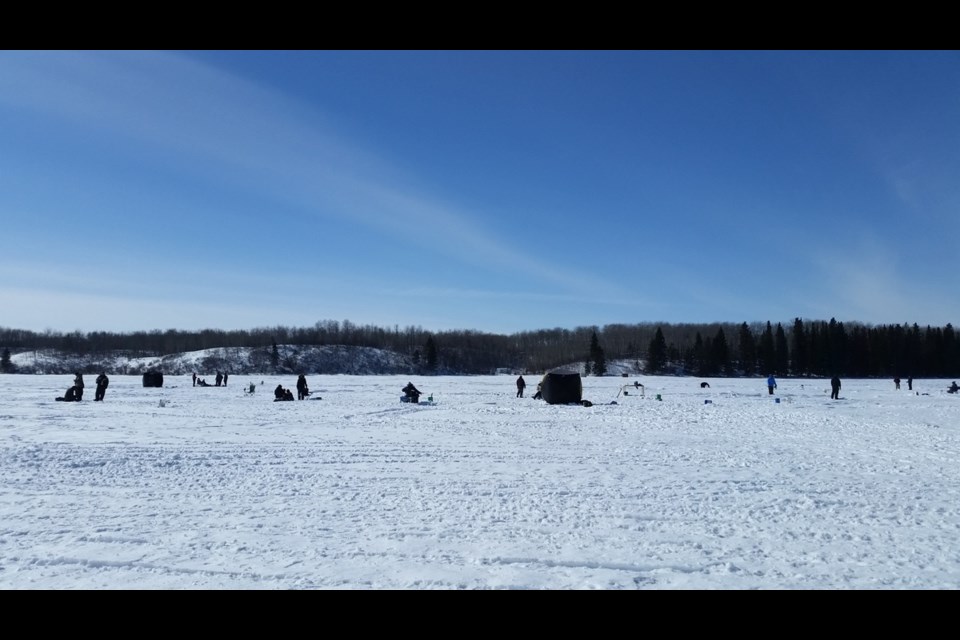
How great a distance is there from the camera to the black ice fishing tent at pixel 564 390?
96.7 feet

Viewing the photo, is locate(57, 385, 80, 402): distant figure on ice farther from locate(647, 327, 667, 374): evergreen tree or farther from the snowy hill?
the snowy hill

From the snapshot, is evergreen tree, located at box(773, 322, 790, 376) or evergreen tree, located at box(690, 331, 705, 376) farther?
evergreen tree, located at box(690, 331, 705, 376)

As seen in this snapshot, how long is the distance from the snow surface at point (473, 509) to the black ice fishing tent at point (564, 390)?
11.9 m

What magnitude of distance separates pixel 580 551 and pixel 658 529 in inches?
56.8

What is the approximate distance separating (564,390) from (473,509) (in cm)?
2170

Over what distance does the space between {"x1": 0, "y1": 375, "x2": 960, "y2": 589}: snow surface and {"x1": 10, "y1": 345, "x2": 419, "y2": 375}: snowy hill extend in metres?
93.7

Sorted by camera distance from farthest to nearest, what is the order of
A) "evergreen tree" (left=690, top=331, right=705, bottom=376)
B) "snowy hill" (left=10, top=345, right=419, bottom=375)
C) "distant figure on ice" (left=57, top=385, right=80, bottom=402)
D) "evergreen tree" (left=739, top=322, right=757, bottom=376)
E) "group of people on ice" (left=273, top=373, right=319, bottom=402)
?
"snowy hill" (left=10, top=345, right=419, bottom=375) < "evergreen tree" (left=739, top=322, right=757, bottom=376) < "evergreen tree" (left=690, top=331, right=705, bottom=376) < "group of people on ice" (left=273, top=373, right=319, bottom=402) < "distant figure on ice" (left=57, top=385, right=80, bottom=402)

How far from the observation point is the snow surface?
580 centimetres

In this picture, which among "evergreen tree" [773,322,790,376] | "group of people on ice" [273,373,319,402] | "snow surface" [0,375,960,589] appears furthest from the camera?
"evergreen tree" [773,322,790,376]

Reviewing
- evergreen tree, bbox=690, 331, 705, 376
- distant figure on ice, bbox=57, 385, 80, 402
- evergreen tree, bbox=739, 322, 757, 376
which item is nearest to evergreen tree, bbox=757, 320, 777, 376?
evergreen tree, bbox=739, 322, 757, 376
